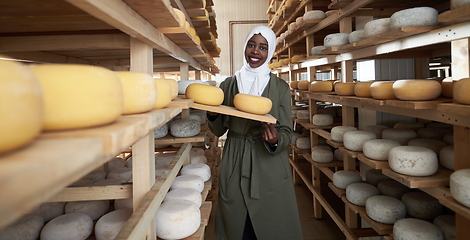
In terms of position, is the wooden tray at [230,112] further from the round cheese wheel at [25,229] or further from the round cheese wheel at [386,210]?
the round cheese wheel at [386,210]

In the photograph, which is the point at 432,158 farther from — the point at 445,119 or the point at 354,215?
the point at 354,215


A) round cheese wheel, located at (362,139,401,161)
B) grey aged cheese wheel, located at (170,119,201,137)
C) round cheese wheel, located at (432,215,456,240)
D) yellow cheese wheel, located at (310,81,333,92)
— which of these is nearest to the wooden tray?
grey aged cheese wheel, located at (170,119,201,137)

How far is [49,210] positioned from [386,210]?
1922mm

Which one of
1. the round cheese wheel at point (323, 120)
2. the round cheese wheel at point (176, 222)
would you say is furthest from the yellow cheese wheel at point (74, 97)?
the round cheese wheel at point (323, 120)

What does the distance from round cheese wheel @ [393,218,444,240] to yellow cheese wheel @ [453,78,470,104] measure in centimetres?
77

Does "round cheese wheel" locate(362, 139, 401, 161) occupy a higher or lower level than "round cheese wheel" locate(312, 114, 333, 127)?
lower

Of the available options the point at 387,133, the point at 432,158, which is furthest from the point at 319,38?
the point at 432,158

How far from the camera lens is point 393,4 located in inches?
94.0

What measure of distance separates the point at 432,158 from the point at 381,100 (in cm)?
44

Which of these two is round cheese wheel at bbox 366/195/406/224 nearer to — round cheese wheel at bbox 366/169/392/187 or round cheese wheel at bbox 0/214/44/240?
round cheese wheel at bbox 366/169/392/187

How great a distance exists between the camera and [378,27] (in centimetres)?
191

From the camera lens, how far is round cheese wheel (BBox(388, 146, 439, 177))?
1581 mm

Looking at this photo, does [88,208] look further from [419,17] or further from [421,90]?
[419,17]

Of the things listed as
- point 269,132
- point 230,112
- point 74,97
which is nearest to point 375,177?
point 269,132
